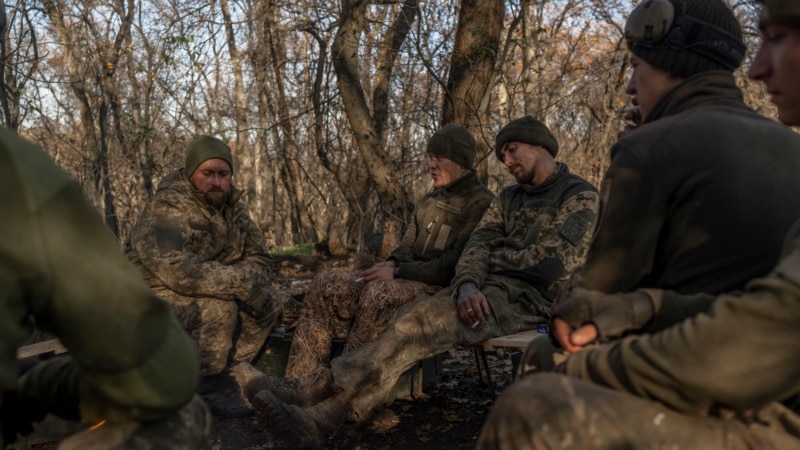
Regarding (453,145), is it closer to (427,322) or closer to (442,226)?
(442,226)

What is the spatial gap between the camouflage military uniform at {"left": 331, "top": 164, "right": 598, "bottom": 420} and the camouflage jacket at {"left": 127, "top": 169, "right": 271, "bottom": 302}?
1.29 m

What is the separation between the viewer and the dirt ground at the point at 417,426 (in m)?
5.04

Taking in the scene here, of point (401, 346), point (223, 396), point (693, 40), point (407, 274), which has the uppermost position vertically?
point (693, 40)

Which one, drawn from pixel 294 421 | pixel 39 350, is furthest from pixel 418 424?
pixel 39 350

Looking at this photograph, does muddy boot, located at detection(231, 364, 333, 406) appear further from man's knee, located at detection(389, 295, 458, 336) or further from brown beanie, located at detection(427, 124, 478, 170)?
brown beanie, located at detection(427, 124, 478, 170)

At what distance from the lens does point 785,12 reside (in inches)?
76.7

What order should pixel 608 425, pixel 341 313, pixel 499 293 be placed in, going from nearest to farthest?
pixel 608 425, pixel 499 293, pixel 341 313

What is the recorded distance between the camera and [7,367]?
155 centimetres

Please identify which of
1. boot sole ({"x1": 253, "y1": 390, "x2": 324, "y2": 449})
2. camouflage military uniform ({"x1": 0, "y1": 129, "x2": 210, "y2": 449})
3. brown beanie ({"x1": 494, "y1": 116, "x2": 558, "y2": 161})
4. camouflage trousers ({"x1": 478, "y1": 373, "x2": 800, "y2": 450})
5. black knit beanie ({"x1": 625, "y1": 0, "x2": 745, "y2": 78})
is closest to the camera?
camouflage military uniform ({"x1": 0, "y1": 129, "x2": 210, "y2": 449})

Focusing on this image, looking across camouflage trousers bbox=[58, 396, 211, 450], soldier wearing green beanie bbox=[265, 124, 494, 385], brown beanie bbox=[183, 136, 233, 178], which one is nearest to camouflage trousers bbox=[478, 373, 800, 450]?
camouflage trousers bbox=[58, 396, 211, 450]

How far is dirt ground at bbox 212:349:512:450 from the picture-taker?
504 centimetres

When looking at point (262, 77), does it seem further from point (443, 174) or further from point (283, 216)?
point (283, 216)

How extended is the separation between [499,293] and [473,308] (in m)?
0.25

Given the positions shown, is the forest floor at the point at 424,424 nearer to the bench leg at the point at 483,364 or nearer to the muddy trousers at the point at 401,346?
the bench leg at the point at 483,364
